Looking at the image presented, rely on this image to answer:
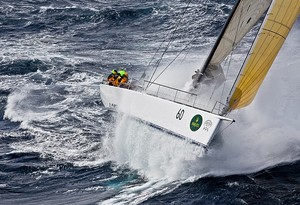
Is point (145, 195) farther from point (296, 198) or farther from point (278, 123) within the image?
point (278, 123)

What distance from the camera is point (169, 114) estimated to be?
19.0 m

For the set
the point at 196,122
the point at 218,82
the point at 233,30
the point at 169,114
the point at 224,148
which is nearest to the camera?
the point at 196,122

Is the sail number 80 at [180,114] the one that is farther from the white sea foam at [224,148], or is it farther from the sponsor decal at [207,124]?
the sponsor decal at [207,124]

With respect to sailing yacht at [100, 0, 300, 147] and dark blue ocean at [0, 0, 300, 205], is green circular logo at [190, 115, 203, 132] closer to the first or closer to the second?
→ sailing yacht at [100, 0, 300, 147]

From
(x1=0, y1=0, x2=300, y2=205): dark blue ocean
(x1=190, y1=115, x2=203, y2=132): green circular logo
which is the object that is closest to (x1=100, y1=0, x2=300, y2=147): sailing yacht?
(x1=190, y1=115, x2=203, y2=132): green circular logo

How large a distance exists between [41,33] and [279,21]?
19726mm

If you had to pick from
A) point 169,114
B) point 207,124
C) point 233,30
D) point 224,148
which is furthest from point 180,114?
point 233,30

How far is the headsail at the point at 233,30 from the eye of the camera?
65.3 ft

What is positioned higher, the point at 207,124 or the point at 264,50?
the point at 264,50

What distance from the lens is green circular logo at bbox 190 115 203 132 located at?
17.9 metres

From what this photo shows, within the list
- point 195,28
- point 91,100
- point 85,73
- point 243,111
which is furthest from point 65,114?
point 195,28

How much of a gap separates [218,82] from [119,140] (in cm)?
366

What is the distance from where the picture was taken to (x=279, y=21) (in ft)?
58.3

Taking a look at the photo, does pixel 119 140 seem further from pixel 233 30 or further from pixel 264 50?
pixel 264 50
